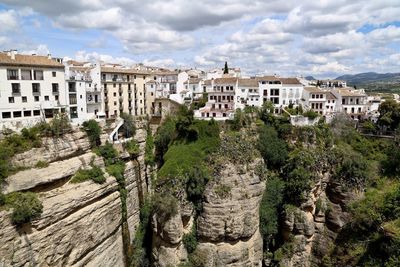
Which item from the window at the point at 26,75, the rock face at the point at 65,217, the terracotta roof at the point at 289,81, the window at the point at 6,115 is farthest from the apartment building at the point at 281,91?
the window at the point at 6,115

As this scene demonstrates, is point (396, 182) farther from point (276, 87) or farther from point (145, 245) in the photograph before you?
point (145, 245)

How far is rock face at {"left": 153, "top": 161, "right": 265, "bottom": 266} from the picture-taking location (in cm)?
2392

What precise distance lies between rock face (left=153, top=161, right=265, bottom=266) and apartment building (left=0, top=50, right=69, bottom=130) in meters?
13.9

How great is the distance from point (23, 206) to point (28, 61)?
1343 cm

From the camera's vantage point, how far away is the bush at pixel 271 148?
28.2 metres

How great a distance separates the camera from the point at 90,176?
23578 mm

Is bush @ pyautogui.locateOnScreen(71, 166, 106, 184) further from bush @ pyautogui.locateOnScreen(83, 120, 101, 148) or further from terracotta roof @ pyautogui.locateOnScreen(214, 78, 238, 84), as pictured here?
terracotta roof @ pyautogui.locateOnScreen(214, 78, 238, 84)

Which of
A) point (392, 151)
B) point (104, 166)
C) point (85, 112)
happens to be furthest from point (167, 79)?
point (392, 151)

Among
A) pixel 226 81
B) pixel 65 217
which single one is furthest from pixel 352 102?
pixel 65 217

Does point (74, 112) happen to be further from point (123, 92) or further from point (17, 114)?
point (123, 92)

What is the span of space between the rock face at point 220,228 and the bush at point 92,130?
28.5ft

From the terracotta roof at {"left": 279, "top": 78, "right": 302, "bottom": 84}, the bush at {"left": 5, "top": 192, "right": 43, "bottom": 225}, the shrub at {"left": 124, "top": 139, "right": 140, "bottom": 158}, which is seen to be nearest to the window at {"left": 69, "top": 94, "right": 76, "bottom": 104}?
the shrub at {"left": 124, "top": 139, "right": 140, "bottom": 158}

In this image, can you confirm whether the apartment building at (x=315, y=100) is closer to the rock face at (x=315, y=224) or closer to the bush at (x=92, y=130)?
the rock face at (x=315, y=224)

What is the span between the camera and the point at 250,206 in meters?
25.4
